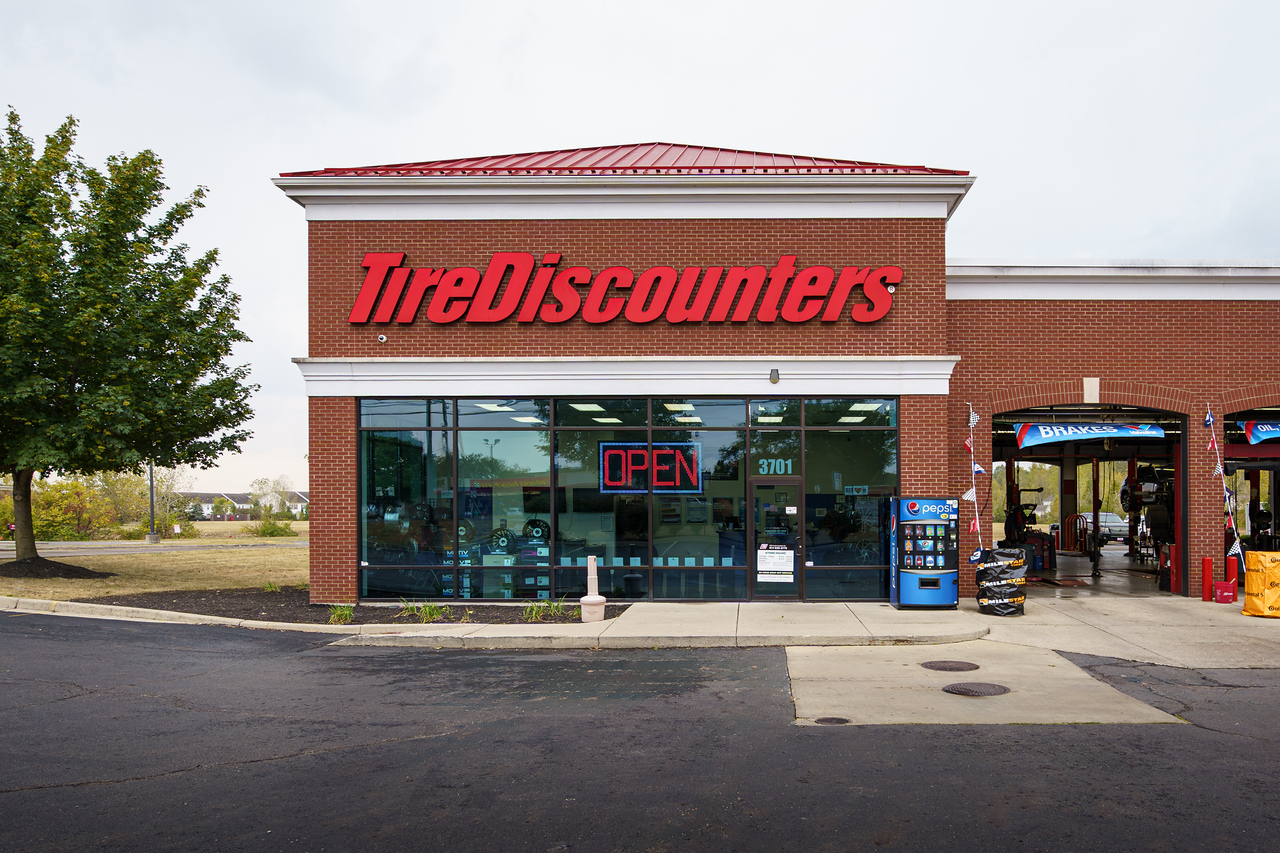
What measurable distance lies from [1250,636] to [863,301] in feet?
24.9

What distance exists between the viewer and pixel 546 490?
48.2ft

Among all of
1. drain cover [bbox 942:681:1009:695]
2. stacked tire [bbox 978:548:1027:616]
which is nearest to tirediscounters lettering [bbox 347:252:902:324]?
stacked tire [bbox 978:548:1027:616]

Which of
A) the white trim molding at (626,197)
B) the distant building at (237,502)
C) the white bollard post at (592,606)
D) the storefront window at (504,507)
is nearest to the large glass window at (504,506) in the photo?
the storefront window at (504,507)

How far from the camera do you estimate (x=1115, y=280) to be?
1512cm

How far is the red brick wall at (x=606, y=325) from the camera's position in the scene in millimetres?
14469

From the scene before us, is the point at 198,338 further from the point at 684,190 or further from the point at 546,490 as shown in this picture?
the point at 684,190

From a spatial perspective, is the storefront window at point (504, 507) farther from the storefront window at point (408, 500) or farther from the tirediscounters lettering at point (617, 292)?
the tirediscounters lettering at point (617, 292)

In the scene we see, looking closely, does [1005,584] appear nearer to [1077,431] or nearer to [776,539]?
[776,539]

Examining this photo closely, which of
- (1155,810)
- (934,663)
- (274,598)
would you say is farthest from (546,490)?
(1155,810)

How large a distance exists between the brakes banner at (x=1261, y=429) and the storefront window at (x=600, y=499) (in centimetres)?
1191

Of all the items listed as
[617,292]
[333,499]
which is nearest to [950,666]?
[617,292]

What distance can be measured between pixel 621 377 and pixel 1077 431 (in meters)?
8.76

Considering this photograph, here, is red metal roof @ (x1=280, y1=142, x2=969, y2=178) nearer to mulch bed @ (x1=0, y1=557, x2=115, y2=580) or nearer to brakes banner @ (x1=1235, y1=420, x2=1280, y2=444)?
brakes banner @ (x1=1235, y1=420, x2=1280, y2=444)

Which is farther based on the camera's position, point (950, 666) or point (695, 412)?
point (695, 412)
